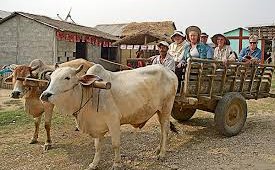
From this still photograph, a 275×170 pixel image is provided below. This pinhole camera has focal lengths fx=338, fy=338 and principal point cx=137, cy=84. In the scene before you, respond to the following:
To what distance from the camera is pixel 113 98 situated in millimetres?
4914

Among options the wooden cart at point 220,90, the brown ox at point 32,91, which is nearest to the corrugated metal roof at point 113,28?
the wooden cart at point 220,90

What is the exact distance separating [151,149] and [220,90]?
6.34ft

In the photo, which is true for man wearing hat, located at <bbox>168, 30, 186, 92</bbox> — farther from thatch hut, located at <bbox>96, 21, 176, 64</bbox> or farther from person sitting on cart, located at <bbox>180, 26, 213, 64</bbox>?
thatch hut, located at <bbox>96, 21, 176, 64</bbox>

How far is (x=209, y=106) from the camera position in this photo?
22.3 feet

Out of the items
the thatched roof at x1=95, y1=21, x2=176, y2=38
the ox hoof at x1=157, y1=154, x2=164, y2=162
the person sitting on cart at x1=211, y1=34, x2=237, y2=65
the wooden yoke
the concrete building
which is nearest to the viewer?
the ox hoof at x1=157, y1=154, x2=164, y2=162

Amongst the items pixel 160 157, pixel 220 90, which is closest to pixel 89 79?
pixel 160 157

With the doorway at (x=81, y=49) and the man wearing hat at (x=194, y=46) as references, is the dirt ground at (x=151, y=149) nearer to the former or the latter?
the man wearing hat at (x=194, y=46)

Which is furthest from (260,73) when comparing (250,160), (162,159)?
(162,159)

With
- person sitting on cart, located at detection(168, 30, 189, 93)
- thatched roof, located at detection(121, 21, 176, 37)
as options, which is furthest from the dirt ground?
thatched roof, located at detection(121, 21, 176, 37)

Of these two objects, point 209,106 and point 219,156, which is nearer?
point 219,156

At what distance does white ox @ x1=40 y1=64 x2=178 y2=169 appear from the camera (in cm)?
450

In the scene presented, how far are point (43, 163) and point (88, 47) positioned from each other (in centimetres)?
1525

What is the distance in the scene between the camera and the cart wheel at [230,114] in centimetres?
647

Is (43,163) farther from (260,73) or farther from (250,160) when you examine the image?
(260,73)
